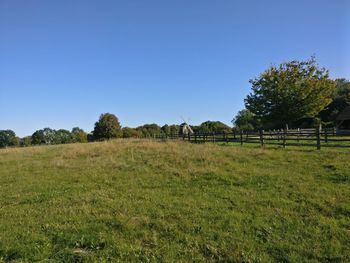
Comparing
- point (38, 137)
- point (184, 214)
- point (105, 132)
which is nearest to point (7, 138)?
point (38, 137)

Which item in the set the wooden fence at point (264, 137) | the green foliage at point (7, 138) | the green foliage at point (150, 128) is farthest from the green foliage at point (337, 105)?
the green foliage at point (7, 138)

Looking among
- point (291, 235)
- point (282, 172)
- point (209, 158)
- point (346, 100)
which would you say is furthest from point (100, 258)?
point (346, 100)

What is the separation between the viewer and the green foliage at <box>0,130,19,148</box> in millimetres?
104450

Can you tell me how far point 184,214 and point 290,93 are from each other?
4017cm

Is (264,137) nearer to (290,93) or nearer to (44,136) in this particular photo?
(290,93)

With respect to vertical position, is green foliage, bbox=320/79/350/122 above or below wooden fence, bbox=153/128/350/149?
above

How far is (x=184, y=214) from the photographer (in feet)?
24.4

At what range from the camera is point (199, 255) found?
5.41 metres

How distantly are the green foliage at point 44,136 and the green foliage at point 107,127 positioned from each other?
44707 mm

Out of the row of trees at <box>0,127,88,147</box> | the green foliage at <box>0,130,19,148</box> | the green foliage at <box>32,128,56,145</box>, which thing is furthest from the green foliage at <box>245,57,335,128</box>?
the green foliage at <box>0,130,19,148</box>

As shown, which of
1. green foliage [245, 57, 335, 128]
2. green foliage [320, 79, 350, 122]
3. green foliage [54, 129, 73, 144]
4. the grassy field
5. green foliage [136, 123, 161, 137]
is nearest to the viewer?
the grassy field

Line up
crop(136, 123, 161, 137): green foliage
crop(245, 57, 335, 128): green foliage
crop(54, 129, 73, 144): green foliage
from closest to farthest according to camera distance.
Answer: crop(245, 57, 335, 128): green foliage, crop(136, 123, 161, 137): green foliage, crop(54, 129, 73, 144): green foliage

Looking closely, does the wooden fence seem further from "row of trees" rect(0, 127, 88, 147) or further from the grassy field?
"row of trees" rect(0, 127, 88, 147)

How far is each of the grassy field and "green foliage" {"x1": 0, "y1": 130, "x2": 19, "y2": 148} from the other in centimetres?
10317
